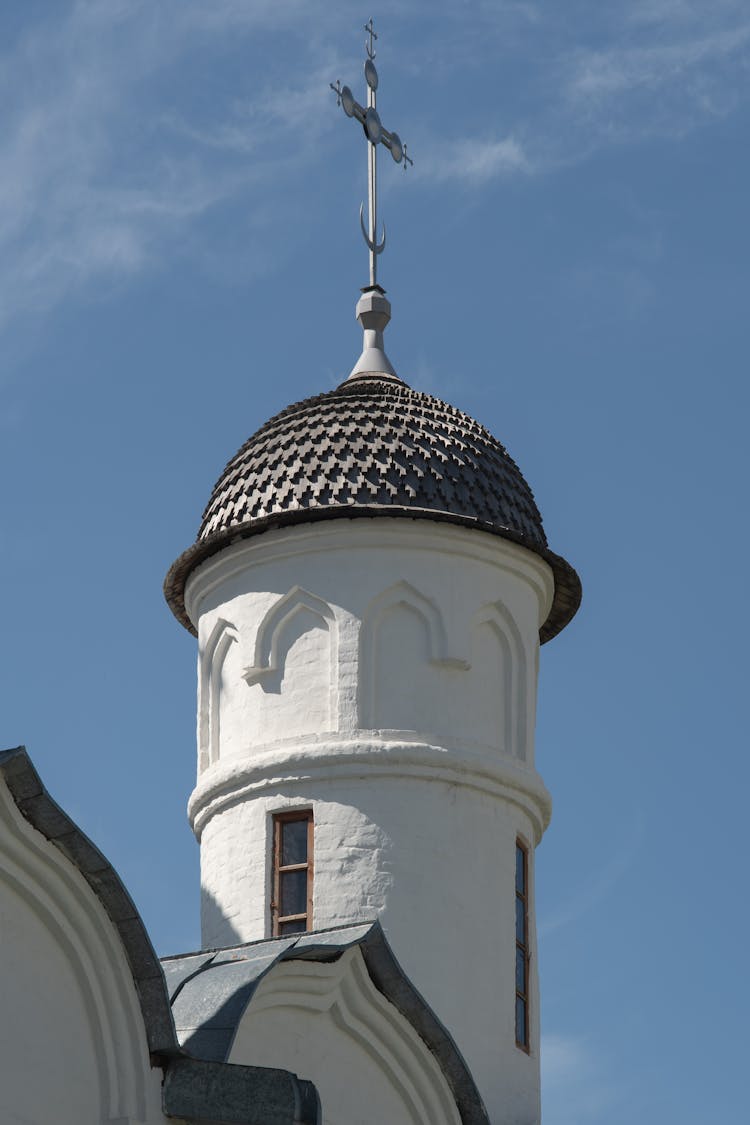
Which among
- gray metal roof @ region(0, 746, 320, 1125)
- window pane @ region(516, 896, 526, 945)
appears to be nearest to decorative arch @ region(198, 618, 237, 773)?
window pane @ region(516, 896, 526, 945)

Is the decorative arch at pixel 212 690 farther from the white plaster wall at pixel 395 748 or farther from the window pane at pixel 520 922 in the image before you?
Answer: the window pane at pixel 520 922

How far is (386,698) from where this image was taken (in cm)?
1873

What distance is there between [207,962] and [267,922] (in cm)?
357

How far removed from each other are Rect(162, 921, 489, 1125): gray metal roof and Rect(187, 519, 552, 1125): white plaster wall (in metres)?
2.37

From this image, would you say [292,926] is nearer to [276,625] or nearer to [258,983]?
[276,625]

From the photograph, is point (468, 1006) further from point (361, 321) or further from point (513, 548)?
point (361, 321)

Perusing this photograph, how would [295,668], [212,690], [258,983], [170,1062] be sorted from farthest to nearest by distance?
[212,690] → [295,668] → [258,983] → [170,1062]

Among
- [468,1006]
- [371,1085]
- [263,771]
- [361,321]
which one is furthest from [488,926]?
[361,321]

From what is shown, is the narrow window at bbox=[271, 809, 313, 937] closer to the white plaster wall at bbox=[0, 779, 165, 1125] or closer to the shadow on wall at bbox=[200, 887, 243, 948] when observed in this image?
the shadow on wall at bbox=[200, 887, 243, 948]

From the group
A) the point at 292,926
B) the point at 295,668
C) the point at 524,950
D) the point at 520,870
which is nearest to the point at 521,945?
the point at 524,950

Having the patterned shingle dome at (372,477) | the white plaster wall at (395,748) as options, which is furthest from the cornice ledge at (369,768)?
the patterned shingle dome at (372,477)

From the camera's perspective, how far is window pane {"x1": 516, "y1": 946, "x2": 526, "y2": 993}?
1861 centimetres

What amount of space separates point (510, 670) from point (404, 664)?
1.15 meters

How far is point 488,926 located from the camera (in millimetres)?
18297
